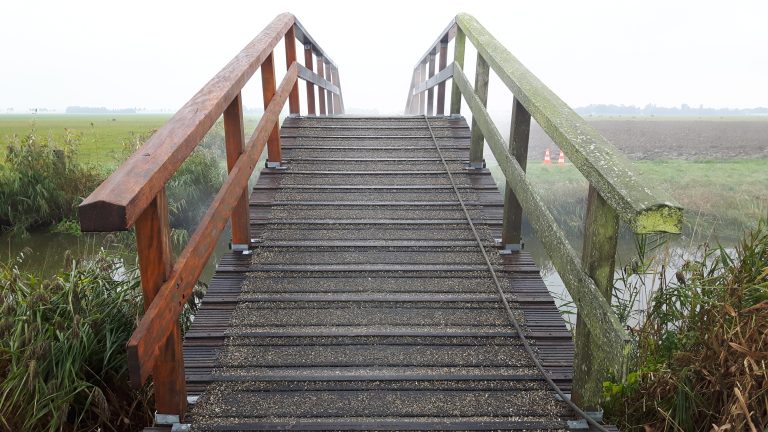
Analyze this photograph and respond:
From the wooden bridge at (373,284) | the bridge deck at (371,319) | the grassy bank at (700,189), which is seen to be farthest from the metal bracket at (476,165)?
the grassy bank at (700,189)

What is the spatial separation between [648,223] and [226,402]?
178 cm

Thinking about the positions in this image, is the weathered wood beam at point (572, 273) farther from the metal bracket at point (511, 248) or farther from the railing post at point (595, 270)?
the metal bracket at point (511, 248)

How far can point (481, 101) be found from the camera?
13.8 ft

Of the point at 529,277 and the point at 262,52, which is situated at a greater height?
the point at 262,52

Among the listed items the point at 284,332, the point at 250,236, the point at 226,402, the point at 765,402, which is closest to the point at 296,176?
the point at 250,236

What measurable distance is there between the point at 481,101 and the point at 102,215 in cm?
330

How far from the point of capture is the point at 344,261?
3.33m

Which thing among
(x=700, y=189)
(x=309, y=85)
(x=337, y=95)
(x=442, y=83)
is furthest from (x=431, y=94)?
(x=700, y=189)

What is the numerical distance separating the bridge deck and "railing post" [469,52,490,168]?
0.53 ft

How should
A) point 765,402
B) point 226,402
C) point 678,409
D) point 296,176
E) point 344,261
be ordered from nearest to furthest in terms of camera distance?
point 765,402 → point 226,402 → point 678,409 → point 344,261 → point 296,176

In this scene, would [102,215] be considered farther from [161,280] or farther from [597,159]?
[597,159]

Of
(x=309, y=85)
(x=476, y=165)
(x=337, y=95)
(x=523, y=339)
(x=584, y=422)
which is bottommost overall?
(x=584, y=422)

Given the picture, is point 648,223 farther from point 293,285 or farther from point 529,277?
point 293,285

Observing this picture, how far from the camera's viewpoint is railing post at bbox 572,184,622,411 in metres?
1.94
